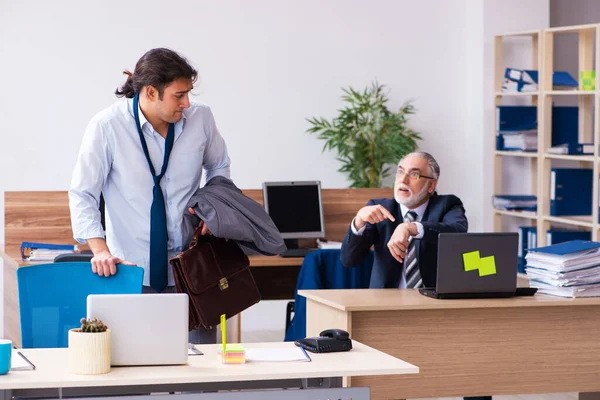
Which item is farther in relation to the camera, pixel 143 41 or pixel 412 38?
pixel 412 38

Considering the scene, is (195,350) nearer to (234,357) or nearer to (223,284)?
(234,357)

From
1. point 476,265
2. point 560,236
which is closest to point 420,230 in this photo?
point 476,265

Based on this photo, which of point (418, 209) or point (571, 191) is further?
point (571, 191)

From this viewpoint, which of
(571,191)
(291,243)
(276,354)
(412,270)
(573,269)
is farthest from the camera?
(571,191)

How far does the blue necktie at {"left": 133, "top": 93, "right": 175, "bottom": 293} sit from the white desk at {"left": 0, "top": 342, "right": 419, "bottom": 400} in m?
0.52

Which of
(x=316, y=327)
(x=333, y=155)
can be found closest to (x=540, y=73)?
(x=333, y=155)

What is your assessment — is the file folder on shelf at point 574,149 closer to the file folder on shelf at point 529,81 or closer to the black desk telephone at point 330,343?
the file folder on shelf at point 529,81

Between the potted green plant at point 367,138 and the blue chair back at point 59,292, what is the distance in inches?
154

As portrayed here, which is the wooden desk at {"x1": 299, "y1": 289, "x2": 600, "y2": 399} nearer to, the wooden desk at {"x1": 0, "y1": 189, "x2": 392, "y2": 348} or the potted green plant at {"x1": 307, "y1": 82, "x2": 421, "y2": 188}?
the wooden desk at {"x1": 0, "y1": 189, "x2": 392, "y2": 348}

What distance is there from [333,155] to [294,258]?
6.23 ft

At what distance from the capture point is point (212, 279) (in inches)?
120

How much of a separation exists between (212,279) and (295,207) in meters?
2.71

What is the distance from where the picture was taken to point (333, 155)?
700cm

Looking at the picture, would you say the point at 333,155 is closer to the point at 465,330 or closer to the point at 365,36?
the point at 365,36
